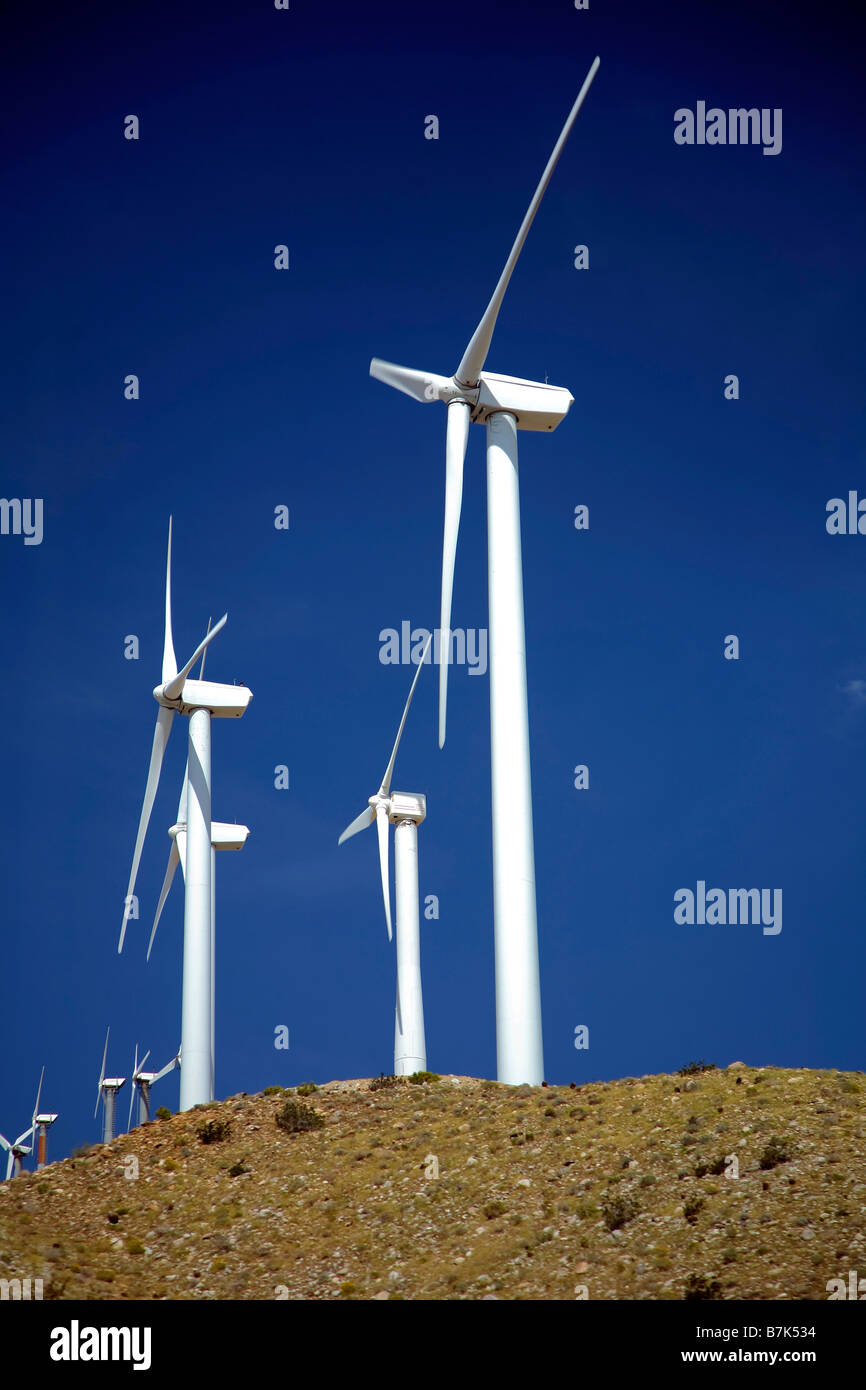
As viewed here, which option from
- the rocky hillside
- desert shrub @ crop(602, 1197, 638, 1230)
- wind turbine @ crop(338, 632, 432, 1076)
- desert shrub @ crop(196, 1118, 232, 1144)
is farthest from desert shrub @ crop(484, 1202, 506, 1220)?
wind turbine @ crop(338, 632, 432, 1076)

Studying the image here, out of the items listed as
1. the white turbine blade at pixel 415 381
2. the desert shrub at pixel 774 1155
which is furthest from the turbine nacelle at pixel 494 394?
the desert shrub at pixel 774 1155

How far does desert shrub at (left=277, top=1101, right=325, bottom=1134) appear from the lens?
3806cm

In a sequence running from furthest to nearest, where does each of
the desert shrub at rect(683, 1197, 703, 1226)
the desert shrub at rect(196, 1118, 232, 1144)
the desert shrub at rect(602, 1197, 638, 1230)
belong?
1. the desert shrub at rect(196, 1118, 232, 1144)
2. the desert shrub at rect(602, 1197, 638, 1230)
3. the desert shrub at rect(683, 1197, 703, 1226)

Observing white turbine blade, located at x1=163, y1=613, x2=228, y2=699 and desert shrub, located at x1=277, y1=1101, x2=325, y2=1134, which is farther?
white turbine blade, located at x1=163, y1=613, x2=228, y2=699

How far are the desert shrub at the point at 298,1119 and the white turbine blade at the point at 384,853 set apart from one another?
23.9 meters

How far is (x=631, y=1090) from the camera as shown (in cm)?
3622

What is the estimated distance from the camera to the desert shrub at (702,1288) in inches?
874

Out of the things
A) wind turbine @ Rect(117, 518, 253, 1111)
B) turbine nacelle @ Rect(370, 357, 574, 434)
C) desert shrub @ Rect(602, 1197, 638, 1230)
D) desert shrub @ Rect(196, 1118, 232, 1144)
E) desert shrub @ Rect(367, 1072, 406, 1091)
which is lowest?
desert shrub @ Rect(602, 1197, 638, 1230)

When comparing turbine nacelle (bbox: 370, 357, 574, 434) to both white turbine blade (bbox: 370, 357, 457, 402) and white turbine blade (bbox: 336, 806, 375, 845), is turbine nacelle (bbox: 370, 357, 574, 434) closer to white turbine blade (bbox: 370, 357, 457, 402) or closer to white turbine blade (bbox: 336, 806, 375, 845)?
white turbine blade (bbox: 370, 357, 457, 402)

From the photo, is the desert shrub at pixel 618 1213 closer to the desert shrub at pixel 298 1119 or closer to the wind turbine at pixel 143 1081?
the desert shrub at pixel 298 1119

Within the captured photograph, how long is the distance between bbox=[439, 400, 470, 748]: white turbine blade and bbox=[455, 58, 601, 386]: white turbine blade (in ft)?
3.81
